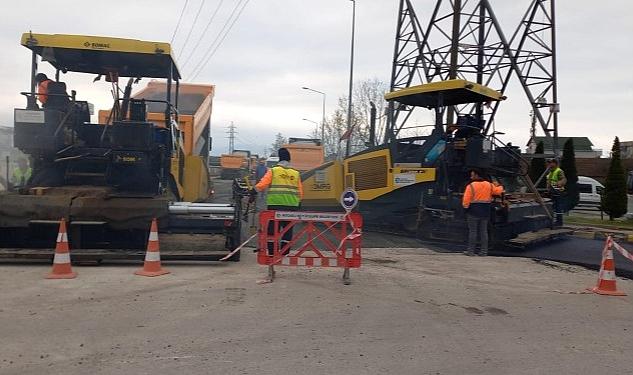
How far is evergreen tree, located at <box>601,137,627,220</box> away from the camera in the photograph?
63.7 feet

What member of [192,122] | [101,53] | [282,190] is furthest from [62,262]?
[192,122]

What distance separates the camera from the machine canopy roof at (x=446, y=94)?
11.4 metres

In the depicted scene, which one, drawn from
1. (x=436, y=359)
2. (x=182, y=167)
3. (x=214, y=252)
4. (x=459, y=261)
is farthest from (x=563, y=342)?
(x=182, y=167)

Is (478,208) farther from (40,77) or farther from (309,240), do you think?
(40,77)

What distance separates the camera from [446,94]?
39.3 feet

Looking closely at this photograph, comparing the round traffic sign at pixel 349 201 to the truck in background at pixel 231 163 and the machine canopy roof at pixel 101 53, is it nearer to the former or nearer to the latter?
the machine canopy roof at pixel 101 53

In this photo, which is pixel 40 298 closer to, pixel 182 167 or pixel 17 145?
pixel 17 145

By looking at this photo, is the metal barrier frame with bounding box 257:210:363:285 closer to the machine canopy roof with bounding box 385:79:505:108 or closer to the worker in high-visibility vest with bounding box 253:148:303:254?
the worker in high-visibility vest with bounding box 253:148:303:254

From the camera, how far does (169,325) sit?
212 inches

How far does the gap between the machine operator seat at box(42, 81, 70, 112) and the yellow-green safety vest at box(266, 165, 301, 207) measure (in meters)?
3.16

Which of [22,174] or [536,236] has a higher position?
[22,174]

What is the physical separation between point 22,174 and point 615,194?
1797 cm

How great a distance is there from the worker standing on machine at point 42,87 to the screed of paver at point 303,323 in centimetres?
244

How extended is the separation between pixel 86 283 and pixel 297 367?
3.48m
